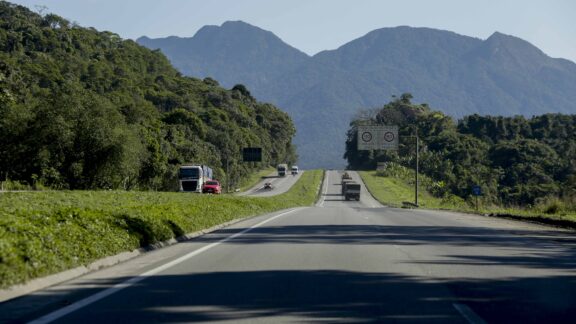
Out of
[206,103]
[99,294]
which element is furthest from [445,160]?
[99,294]

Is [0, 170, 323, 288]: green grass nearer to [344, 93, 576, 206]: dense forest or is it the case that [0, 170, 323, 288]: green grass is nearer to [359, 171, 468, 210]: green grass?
[359, 171, 468, 210]: green grass

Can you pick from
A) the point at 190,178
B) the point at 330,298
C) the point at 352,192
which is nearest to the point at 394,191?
the point at 352,192

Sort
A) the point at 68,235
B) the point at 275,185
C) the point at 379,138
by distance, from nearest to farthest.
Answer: the point at 68,235
the point at 379,138
the point at 275,185

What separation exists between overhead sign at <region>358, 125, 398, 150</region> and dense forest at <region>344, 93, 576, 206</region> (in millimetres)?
16998

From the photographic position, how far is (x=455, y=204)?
76.9 metres

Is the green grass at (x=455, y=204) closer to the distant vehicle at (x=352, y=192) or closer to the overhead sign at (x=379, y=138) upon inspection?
the distant vehicle at (x=352, y=192)

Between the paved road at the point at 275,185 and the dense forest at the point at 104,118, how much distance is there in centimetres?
402

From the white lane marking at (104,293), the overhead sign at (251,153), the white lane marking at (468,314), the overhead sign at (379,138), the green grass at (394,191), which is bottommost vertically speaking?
the green grass at (394,191)

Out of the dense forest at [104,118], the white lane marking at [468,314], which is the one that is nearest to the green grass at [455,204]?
the white lane marking at [468,314]

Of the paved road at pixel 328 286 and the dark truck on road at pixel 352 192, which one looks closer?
the paved road at pixel 328 286

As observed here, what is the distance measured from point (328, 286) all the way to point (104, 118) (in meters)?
55.0

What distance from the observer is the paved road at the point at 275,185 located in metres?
108

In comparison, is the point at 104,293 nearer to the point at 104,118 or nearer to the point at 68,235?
the point at 68,235

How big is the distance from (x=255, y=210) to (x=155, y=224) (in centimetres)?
2330
